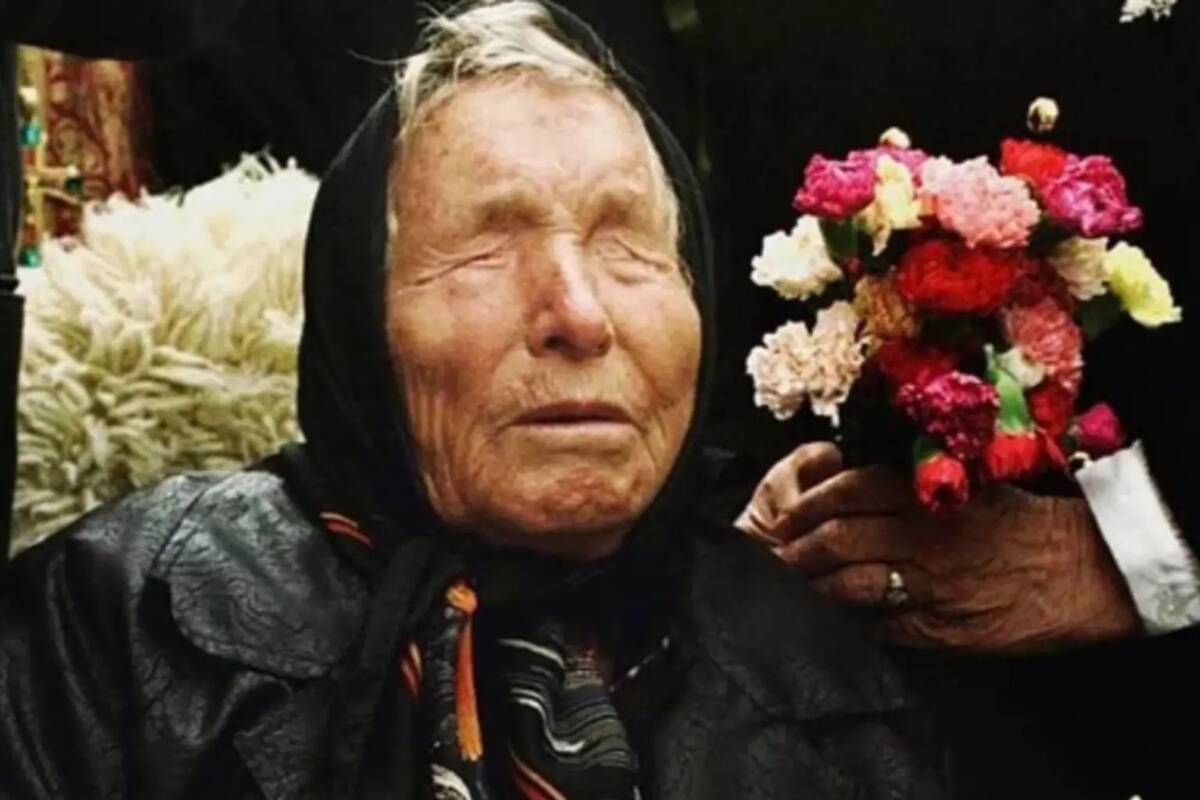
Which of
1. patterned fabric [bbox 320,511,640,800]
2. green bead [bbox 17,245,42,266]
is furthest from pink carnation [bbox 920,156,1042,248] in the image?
green bead [bbox 17,245,42,266]

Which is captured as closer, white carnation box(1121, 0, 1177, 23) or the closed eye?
the closed eye

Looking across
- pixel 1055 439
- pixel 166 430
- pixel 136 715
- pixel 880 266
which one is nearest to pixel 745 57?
pixel 880 266

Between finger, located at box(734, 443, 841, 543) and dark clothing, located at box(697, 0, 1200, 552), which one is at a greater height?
dark clothing, located at box(697, 0, 1200, 552)

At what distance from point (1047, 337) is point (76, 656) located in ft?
1.97

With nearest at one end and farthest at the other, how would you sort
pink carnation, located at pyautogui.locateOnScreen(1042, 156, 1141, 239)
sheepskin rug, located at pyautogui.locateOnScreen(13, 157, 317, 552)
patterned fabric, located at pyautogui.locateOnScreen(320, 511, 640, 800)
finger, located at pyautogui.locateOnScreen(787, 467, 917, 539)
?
patterned fabric, located at pyautogui.locateOnScreen(320, 511, 640, 800) → pink carnation, located at pyautogui.locateOnScreen(1042, 156, 1141, 239) → finger, located at pyautogui.locateOnScreen(787, 467, 917, 539) → sheepskin rug, located at pyautogui.locateOnScreen(13, 157, 317, 552)

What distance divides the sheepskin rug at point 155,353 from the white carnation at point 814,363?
1.16 feet

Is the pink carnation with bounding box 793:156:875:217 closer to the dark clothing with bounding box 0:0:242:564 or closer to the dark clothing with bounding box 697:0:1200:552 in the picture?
the dark clothing with bounding box 697:0:1200:552

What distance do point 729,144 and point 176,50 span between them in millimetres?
414

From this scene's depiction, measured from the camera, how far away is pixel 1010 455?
4.04 feet

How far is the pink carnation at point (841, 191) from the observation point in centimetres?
123

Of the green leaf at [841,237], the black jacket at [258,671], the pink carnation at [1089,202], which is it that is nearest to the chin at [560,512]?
the black jacket at [258,671]

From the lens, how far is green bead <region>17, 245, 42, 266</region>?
150 centimetres

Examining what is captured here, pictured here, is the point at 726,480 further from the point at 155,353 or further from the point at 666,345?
the point at 155,353

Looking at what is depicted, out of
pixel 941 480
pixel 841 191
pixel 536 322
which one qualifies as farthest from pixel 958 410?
pixel 536 322
